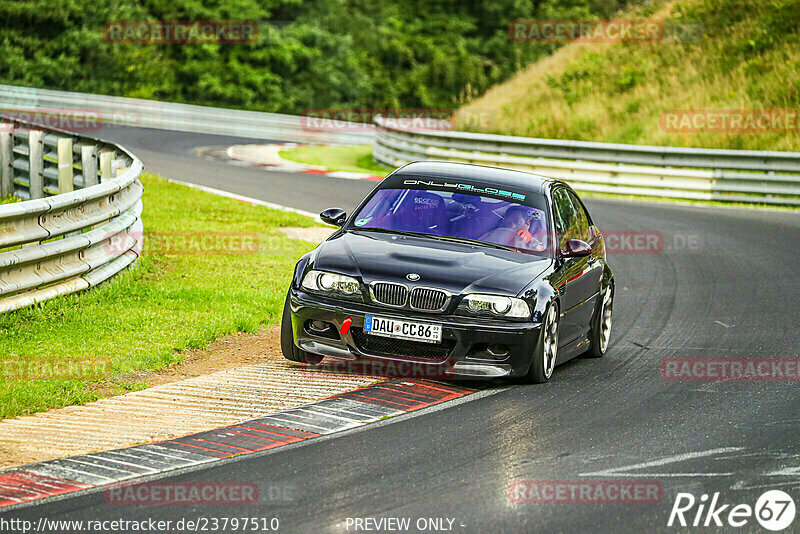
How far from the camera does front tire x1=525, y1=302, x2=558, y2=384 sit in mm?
8188

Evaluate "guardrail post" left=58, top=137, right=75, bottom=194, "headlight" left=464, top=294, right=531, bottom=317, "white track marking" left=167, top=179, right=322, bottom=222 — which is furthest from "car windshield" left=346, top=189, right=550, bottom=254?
"white track marking" left=167, top=179, right=322, bottom=222

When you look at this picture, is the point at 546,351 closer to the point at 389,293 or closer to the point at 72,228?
the point at 389,293

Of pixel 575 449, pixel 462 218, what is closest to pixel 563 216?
pixel 462 218

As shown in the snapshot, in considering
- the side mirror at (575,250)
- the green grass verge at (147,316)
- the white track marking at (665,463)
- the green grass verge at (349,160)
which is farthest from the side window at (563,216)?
the green grass verge at (349,160)

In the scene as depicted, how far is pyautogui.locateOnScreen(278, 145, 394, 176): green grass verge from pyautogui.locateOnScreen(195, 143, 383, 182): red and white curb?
18.5 inches

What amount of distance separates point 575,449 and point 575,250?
260 centimetres

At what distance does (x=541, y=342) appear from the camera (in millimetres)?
8180

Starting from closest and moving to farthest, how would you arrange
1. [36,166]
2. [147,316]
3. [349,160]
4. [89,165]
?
1. [147,316]
2. [89,165]
3. [36,166]
4. [349,160]

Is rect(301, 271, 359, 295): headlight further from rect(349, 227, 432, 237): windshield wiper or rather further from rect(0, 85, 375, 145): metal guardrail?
rect(0, 85, 375, 145): metal guardrail

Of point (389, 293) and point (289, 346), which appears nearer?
point (389, 293)

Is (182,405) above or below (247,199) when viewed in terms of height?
above

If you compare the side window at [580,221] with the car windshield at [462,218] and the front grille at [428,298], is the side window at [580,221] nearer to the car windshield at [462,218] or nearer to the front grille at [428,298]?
the car windshield at [462,218]

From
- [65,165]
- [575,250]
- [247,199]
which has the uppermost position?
[575,250]

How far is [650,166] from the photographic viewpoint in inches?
958
